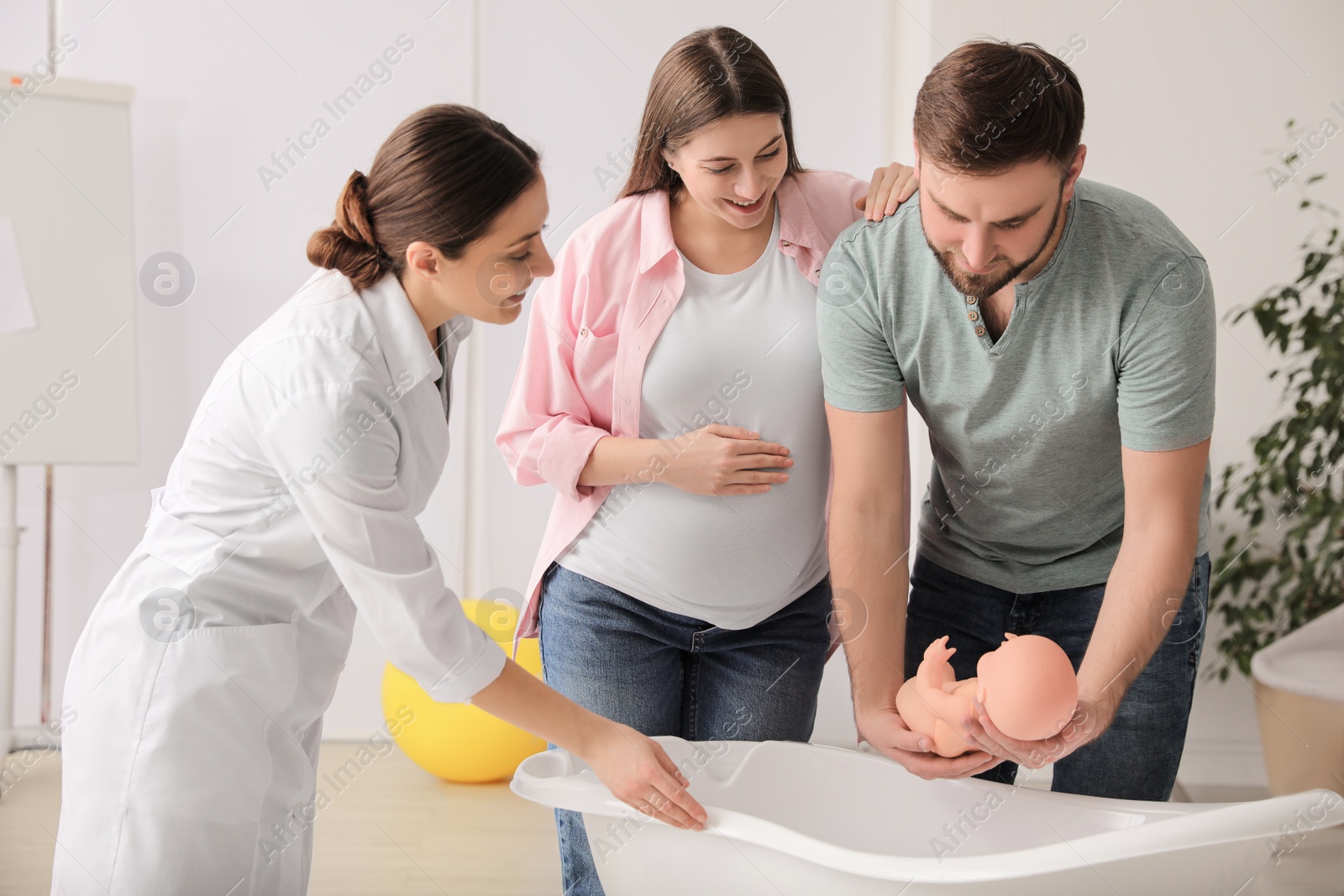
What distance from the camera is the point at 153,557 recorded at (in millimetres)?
1177

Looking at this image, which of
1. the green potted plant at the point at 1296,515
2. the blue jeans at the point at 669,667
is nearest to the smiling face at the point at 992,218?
the blue jeans at the point at 669,667

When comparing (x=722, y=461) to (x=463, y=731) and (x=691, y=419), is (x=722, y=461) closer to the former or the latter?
(x=691, y=419)

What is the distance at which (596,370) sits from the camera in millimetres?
1572

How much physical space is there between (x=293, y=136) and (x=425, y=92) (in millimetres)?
425

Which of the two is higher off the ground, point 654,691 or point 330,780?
point 654,691

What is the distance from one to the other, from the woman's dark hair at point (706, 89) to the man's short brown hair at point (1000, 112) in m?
0.29

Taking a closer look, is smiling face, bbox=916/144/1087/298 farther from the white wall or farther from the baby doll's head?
the white wall

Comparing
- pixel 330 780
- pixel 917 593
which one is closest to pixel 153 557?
pixel 917 593

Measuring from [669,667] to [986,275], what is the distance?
0.71 meters

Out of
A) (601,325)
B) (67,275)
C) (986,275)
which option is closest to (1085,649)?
(986,275)

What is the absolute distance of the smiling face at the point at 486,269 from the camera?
1.21 meters

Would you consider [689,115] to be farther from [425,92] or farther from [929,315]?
[425,92]

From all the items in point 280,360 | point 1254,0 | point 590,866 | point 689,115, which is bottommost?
point 590,866

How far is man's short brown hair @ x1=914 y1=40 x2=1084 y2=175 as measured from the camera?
118 cm
